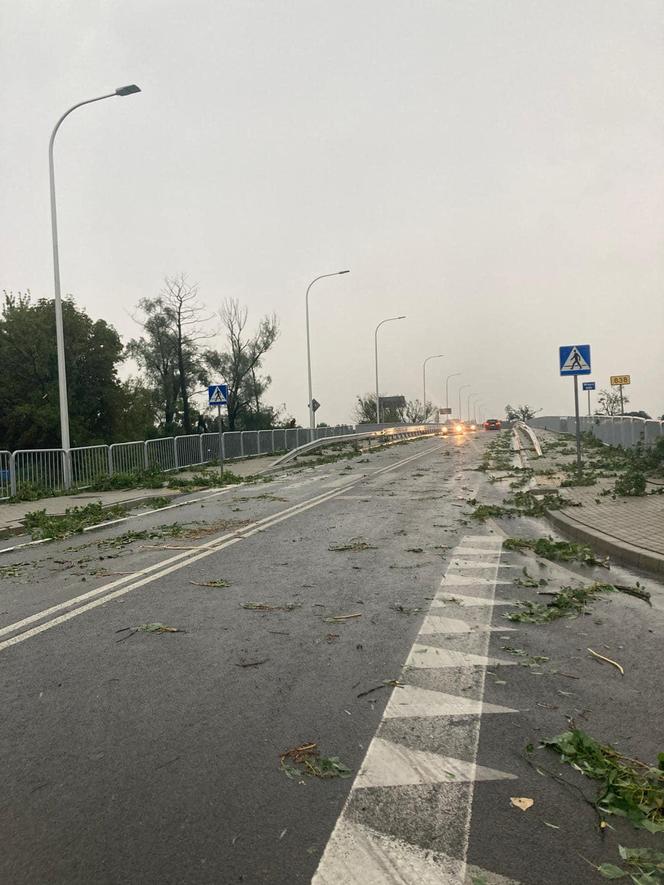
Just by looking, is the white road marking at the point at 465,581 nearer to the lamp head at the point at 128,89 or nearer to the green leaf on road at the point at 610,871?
the green leaf on road at the point at 610,871

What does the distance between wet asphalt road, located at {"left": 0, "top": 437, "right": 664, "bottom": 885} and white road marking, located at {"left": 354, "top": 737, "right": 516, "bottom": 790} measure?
0.23ft

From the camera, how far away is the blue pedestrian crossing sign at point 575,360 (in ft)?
57.1

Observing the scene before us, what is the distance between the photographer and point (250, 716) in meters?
3.96

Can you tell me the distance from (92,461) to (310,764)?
1941 cm

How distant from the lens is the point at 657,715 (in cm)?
390

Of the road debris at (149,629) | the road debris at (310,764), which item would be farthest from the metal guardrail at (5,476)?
the road debris at (310,764)

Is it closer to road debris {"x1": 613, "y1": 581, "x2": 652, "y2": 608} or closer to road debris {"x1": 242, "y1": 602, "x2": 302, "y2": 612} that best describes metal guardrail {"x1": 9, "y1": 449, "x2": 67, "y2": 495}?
road debris {"x1": 242, "y1": 602, "x2": 302, "y2": 612}

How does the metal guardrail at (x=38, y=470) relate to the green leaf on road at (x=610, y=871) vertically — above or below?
above

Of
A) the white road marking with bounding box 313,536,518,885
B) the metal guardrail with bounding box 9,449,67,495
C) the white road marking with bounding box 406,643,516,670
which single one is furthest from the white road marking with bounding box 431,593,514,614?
the metal guardrail with bounding box 9,449,67,495

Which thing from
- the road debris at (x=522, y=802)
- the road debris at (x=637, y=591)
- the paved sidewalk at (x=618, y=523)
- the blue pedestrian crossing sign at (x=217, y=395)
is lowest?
the road debris at (x=637, y=591)

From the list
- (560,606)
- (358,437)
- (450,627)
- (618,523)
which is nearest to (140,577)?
(450,627)

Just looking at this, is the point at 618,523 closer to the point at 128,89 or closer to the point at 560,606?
the point at 560,606

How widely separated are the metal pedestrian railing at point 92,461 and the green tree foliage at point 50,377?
39.8 ft

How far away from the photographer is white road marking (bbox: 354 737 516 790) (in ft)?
10.6
